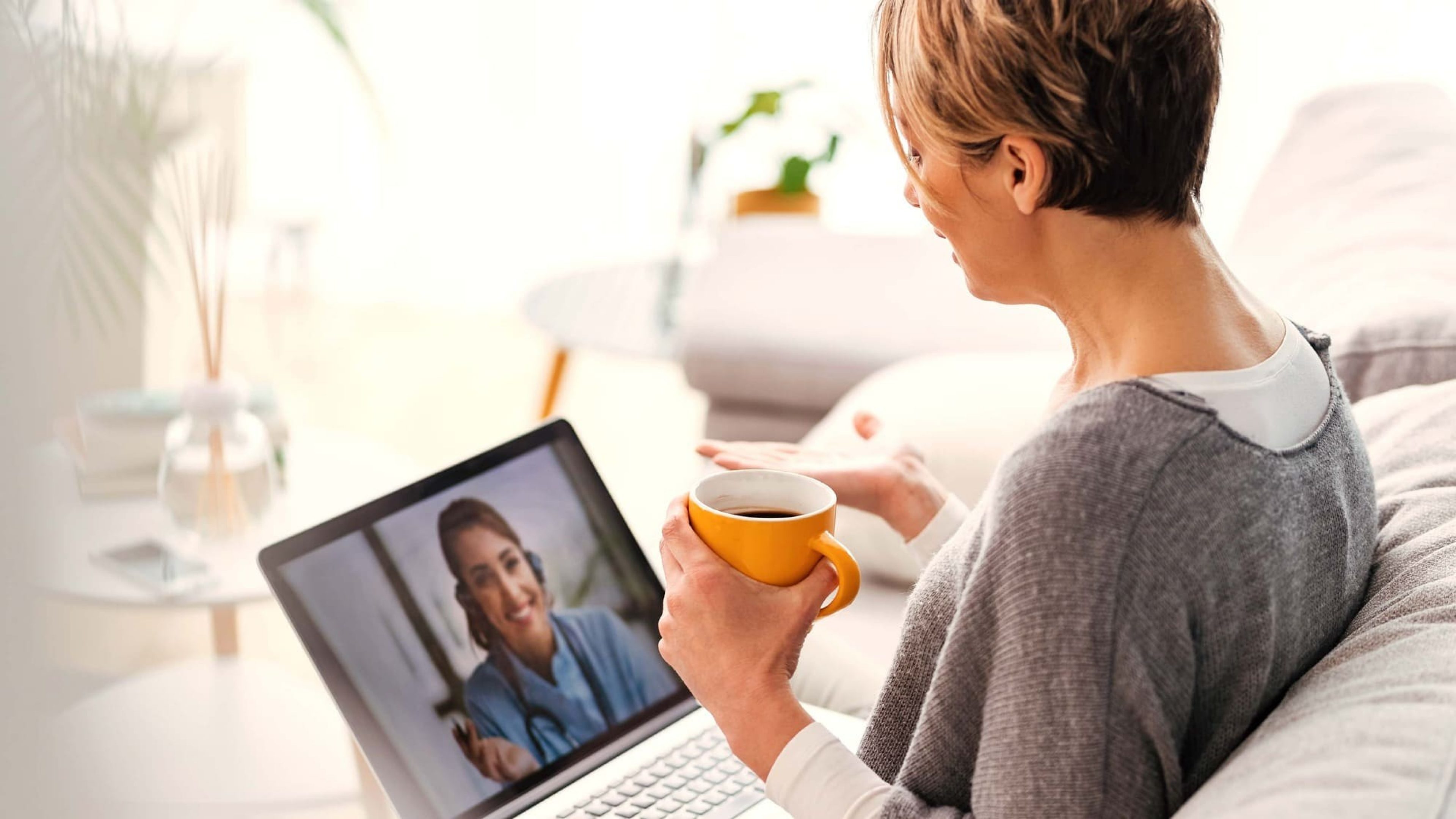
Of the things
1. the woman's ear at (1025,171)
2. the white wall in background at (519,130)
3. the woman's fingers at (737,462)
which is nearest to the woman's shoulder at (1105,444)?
the woman's ear at (1025,171)

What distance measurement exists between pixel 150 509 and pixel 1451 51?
2498mm

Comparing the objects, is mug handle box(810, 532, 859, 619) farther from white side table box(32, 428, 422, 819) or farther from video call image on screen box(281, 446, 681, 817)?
white side table box(32, 428, 422, 819)

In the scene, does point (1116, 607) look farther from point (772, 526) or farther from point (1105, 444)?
point (772, 526)

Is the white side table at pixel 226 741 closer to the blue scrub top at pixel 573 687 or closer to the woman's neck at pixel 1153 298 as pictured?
the blue scrub top at pixel 573 687

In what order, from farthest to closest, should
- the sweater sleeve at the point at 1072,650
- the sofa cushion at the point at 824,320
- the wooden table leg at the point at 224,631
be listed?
1. the sofa cushion at the point at 824,320
2. the wooden table leg at the point at 224,631
3. the sweater sleeve at the point at 1072,650

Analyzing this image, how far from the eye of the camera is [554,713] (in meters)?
0.90

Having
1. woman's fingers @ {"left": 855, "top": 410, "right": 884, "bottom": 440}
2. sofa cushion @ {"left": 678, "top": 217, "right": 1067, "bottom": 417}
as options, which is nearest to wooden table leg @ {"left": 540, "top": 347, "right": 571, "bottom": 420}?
sofa cushion @ {"left": 678, "top": 217, "right": 1067, "bottom": 417}

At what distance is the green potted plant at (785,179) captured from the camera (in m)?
2.72

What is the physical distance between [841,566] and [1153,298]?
22cm

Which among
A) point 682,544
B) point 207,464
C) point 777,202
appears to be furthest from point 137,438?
point 777,202

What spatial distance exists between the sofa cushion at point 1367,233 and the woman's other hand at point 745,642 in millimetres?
595

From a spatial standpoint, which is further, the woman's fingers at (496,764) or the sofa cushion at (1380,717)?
the woman's fingers at (496,764)

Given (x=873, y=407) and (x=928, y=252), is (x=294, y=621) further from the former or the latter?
(x=928, y=252)

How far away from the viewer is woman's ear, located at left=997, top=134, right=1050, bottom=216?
2.11ft
